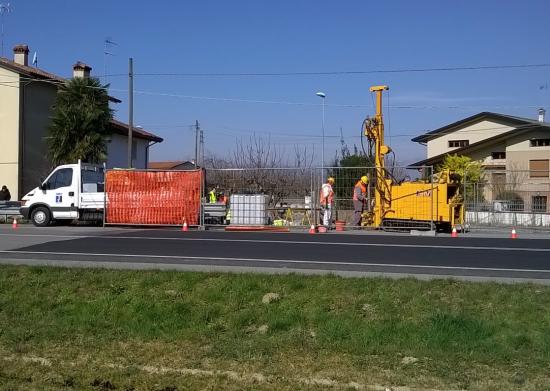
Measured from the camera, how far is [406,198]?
20.9 m

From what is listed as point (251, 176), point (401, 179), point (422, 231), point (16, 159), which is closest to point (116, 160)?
point (16, 159)

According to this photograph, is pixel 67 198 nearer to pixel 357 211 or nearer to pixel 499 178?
pixel 357 211

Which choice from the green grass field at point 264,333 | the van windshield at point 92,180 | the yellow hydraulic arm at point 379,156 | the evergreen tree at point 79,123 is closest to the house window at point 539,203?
the yellow hydraulic arm at point 379,156

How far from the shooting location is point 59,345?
6.82 meters

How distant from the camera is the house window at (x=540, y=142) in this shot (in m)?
47.8

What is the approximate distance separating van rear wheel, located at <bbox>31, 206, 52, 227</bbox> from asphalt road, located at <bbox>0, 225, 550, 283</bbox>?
5174mm

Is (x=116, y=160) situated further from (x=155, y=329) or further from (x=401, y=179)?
(x=155, y=329)

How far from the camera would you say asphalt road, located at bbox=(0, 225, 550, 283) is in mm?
11008

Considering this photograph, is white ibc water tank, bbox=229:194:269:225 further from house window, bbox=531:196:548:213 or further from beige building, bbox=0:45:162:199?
beige building, bbox=0:45:162:199

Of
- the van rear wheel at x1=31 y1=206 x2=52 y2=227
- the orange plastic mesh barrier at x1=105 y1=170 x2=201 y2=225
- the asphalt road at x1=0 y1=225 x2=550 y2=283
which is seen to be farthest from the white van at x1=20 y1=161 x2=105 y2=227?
the asphalt road at x1=0 y1=225 x2=550 y2=283

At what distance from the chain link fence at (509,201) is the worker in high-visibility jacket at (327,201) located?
4996mm

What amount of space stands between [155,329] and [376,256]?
6.58m

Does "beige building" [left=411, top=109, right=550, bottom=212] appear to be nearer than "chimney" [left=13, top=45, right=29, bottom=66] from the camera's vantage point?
Yes

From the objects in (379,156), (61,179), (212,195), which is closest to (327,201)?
(379,156)
